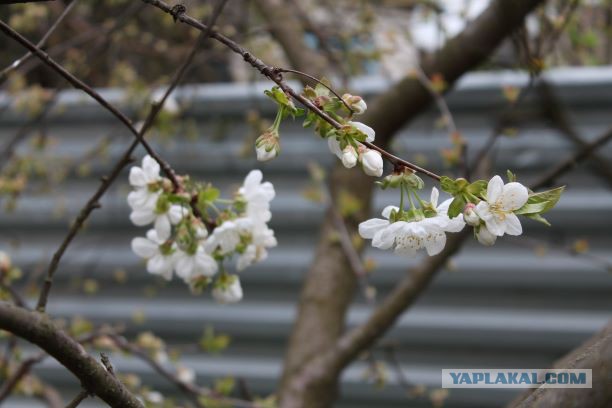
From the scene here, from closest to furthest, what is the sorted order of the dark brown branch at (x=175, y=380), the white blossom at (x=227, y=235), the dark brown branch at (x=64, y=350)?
the dark brown branch at (x=64, y=350)
the white blossom at (x=227, y=235)
the dark brown branch at (x=175, y=380)

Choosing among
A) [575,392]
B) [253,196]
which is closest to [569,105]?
[253,196]

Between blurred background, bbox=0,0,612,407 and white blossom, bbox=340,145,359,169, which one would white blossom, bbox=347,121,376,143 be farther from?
blurred background, bbox=0,0,612,407

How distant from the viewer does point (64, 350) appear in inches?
28.8

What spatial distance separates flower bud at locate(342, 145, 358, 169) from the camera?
2.40ft

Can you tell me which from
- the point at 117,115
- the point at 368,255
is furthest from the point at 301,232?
the point at 117,115

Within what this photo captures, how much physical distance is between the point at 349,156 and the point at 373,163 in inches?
1.3

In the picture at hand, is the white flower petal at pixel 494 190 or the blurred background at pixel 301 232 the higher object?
the blurred background at pixel 301 232

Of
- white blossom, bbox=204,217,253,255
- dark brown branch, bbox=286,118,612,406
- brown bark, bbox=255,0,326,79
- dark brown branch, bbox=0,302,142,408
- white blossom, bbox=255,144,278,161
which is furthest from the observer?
brown bark, bbox=255,0,326,79

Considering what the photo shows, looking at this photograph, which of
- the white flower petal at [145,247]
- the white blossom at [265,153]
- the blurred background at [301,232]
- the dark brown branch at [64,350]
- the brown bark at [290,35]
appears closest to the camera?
the dark brown branch at [64,350]

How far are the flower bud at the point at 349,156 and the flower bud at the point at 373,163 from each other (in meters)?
0.02

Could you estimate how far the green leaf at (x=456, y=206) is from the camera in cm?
77

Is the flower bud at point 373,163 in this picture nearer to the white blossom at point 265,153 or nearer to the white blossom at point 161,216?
the white blossom at point 265,153

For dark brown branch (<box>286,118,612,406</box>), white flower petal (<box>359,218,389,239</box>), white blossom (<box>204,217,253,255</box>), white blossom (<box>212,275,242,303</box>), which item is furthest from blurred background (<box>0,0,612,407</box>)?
white flower petal (<box>359,218,389,239</box>)

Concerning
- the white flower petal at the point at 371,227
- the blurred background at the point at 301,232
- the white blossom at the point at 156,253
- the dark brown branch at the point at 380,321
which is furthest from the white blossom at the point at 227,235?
the blurred background at the point at 301,232
